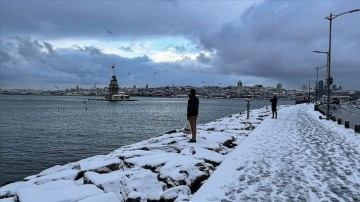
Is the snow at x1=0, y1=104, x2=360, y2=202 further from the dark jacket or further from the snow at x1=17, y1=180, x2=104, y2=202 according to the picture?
the dark jacket

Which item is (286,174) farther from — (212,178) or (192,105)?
(192,105)

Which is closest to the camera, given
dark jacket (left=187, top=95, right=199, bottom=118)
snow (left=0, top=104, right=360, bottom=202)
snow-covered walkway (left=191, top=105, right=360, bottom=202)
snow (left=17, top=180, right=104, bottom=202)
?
snow-covered walkway (left=191, top=105, right=360, bottom=202)

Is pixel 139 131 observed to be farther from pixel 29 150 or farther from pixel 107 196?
pixel 107 196

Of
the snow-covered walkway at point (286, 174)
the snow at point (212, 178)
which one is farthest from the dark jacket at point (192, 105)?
the snow-covered walkway at point (286, 174)

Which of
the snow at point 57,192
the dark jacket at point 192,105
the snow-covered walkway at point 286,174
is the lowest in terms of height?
the snow at point 57,192

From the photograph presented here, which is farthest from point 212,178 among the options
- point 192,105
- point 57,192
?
point 192,105

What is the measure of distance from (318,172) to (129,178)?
502cm

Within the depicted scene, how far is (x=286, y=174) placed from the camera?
991 cm

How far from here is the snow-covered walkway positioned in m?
8.03

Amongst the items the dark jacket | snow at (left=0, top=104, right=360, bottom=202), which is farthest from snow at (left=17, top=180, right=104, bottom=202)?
the dark jacket

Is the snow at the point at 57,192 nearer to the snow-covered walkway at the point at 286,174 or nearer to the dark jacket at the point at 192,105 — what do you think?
the snow-covered walkway at the point at 286,174

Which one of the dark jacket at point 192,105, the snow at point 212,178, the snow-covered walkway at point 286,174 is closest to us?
the snow-covered walkway at point 286,174

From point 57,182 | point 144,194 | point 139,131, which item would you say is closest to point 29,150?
point 139,131

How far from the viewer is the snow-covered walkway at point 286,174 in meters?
8.03
